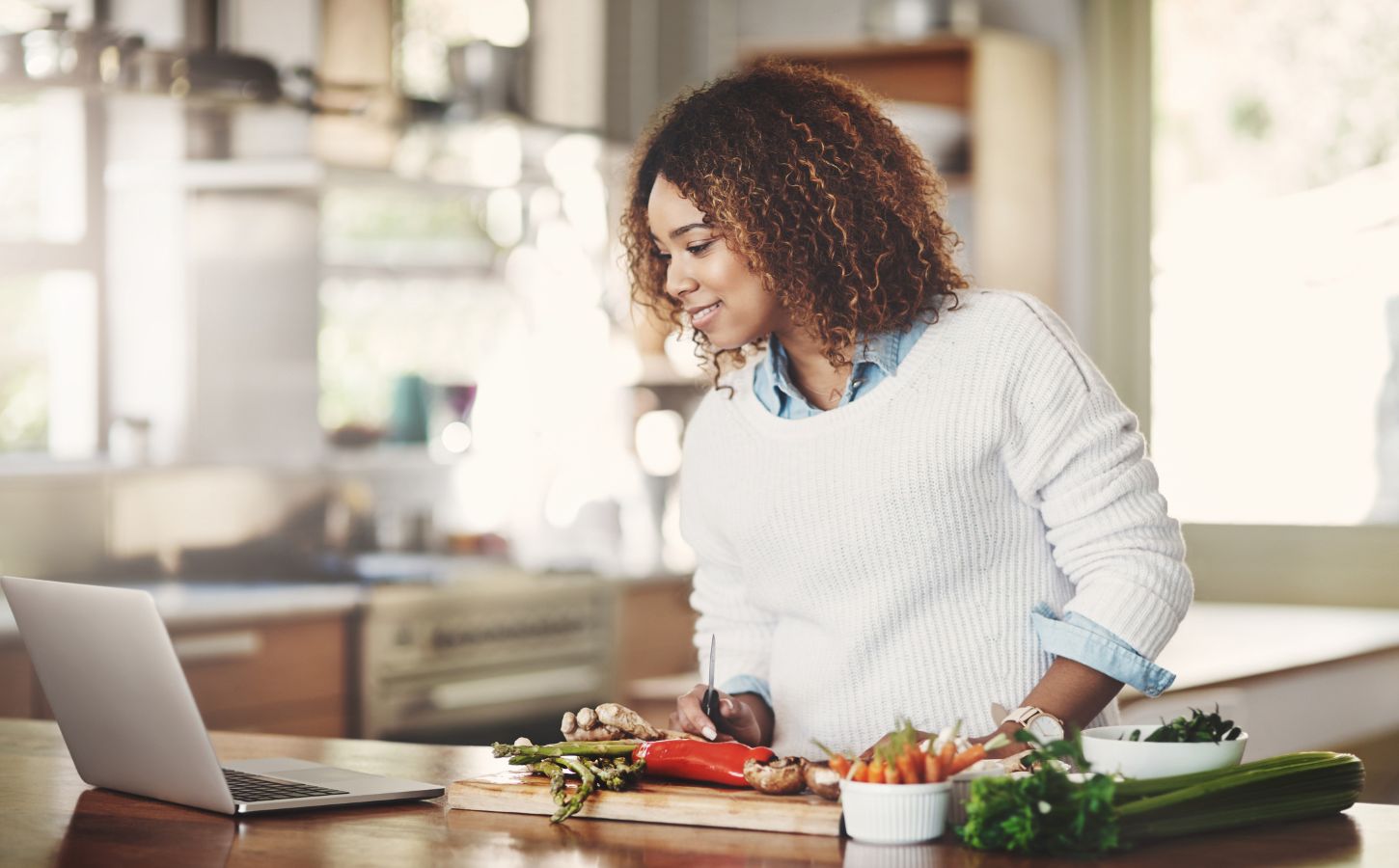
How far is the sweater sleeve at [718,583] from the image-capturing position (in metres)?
2.11

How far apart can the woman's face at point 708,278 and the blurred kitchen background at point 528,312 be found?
175 cm

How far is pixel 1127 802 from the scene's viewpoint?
142 cm

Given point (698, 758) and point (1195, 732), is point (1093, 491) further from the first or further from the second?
point (698, 758)

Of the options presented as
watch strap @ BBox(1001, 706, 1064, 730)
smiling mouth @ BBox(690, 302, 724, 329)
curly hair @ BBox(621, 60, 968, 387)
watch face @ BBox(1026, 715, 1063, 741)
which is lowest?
watch face @ BBox(1026, 715, 1063, 741)

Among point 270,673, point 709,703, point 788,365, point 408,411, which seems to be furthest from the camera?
Answer: point 408,411

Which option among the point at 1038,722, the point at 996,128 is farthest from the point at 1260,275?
the point at 1038,722

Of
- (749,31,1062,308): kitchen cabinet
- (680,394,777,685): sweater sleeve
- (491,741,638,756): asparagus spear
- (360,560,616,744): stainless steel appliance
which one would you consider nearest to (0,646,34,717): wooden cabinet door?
(360,560,616,744): stainless steel appliance

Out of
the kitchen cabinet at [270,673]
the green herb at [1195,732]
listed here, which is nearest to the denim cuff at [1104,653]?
the green herb at [1195,732]

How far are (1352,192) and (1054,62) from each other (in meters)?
0.91

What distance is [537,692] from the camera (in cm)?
424

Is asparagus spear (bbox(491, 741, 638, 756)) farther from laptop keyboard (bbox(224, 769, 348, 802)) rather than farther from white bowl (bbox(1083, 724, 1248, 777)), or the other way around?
white bowl (bbox(1083, 724, 1248, 777))

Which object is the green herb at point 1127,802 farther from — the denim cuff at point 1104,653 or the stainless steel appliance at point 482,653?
the stainless steel appliance at point 482,653

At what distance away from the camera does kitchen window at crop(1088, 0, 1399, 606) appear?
4613 millimetres

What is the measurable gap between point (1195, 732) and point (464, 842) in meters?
0.65
